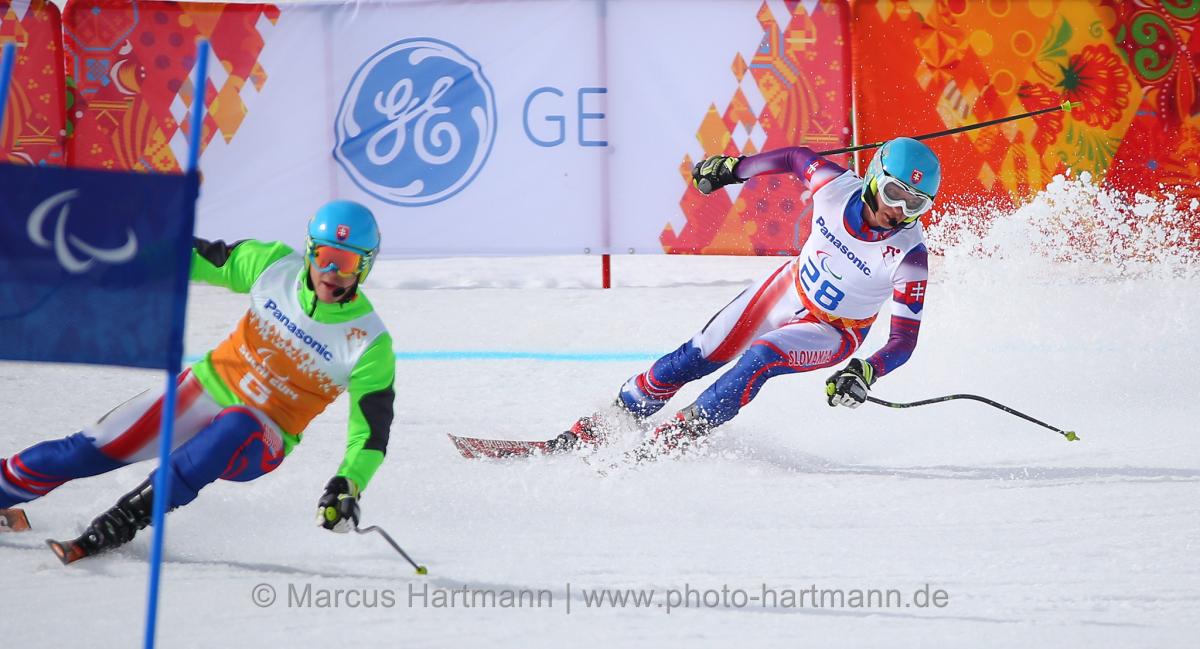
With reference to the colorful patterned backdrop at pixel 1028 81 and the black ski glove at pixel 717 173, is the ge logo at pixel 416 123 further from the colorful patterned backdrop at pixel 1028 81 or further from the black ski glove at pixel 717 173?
the black ski glove at pixel 717 173

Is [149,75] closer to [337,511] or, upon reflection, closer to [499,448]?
[499,448]

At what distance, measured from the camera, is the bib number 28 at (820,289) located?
5.40 m

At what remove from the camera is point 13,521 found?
4.19m

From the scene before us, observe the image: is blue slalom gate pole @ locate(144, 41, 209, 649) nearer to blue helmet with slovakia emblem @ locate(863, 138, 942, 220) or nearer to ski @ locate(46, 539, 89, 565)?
ski @ locate(46, 539, 89, 565)

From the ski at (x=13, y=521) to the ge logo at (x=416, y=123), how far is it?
15.9 feet

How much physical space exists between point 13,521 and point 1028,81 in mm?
6891

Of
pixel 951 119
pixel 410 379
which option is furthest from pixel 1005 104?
pixel 410 379

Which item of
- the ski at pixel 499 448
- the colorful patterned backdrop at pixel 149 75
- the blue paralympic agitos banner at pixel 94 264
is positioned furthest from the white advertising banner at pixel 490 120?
the blue paralympic agitos banner at pixel 94 264

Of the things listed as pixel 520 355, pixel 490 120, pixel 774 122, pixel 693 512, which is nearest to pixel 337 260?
pixel 693 512

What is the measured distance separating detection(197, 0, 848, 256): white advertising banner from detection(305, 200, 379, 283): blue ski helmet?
4787mm

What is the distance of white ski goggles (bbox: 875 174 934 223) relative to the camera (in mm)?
5051

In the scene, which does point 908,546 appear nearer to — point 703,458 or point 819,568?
point 819,568

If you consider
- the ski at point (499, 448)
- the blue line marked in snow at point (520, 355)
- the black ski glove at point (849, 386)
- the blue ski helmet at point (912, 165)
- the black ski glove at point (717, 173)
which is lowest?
the blue line marked in snow at point (520, 355)

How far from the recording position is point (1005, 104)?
8758 mm
